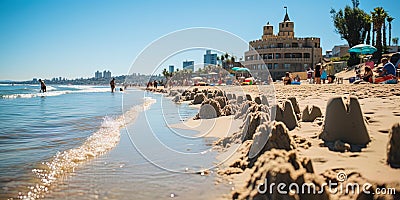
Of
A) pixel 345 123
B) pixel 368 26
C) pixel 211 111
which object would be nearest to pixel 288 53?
pixel 368 26

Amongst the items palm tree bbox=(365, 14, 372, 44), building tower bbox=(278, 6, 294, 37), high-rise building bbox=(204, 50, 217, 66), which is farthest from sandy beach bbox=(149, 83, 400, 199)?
building tower bbox=(278, 6, 294, 37)

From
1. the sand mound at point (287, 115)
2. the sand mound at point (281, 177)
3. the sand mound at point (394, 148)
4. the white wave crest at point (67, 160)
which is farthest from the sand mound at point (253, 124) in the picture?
the white wave crest at point (67, 160)

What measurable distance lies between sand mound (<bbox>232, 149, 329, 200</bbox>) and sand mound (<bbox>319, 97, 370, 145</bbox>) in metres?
1.41

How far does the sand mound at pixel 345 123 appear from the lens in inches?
141

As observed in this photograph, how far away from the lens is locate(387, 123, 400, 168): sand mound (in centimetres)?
264

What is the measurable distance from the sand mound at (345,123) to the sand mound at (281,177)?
1.41 metres

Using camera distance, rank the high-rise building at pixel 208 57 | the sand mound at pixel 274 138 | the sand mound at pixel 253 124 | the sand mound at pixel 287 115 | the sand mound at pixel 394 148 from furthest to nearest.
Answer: the high-rise building at pixel 208 57 < the sand mound at pixel 287 115 < the sand mound at pixel 253 124 < the sand mound at pixel 274 138 < the sand mound at pixel 394 148

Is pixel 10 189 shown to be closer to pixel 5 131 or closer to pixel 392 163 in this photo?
pixel 392 163

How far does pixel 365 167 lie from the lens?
273 centimetres

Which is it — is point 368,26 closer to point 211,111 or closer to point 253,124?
point 211,111

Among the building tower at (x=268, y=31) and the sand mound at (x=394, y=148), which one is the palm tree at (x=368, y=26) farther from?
the sand mound at (x=394, y=148)

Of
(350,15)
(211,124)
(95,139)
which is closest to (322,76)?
(211,124)

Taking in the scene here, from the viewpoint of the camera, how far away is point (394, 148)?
2672 millimetres

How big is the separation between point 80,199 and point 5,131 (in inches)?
239
